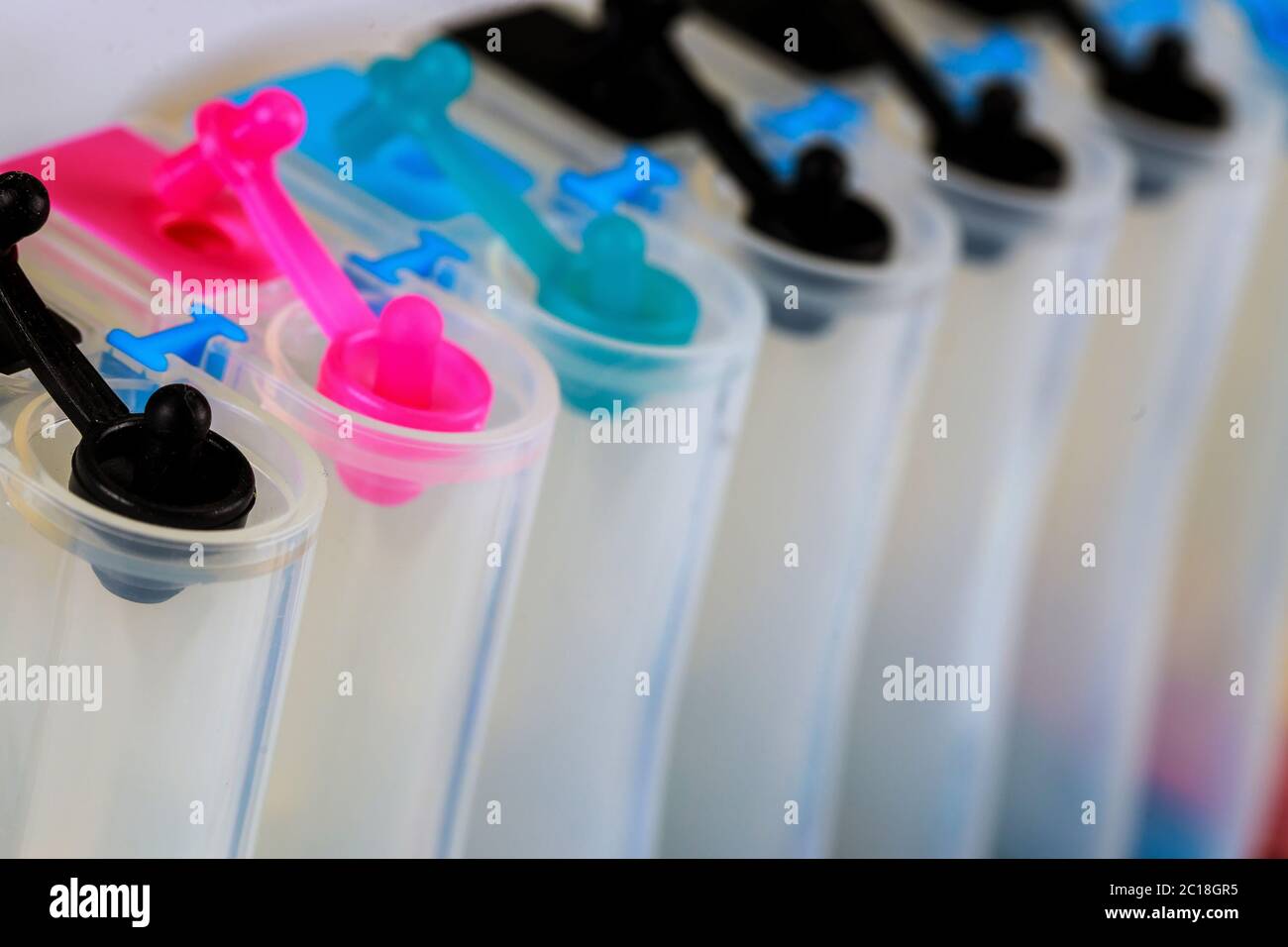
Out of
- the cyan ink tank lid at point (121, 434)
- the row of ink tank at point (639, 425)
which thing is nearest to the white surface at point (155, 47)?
the row of ink tank at point (639, 425)

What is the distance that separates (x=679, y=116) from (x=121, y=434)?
0.40 metres

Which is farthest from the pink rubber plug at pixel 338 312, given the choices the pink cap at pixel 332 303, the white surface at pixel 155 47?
the white surface at pixel 155 47

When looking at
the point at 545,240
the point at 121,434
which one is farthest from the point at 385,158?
the point at 121,434

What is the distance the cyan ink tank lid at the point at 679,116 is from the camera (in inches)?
29.9

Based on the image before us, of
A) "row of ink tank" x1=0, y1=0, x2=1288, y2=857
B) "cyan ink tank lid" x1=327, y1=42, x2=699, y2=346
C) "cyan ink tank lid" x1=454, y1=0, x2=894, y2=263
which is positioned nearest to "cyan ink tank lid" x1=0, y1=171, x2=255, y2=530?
"row of ink tank" x1=0, y1=0, x2=1288, y2=857

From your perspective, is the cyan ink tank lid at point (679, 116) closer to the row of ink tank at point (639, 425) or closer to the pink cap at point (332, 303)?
the row of ink tank at point (639, 425)

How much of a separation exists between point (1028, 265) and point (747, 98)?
0.58 feet

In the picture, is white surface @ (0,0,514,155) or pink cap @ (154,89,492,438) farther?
white surface @ (0,0,514,155)

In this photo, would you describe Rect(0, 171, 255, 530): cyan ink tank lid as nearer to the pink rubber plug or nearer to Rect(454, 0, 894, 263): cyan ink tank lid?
the pink rubber plug

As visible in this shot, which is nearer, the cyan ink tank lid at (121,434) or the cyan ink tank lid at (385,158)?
→ the cyan ink tank lid at (121,434)

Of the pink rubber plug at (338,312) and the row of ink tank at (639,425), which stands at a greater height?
the pink rubber plug at (338,312)

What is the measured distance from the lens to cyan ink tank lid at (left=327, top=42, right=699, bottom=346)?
685 mm

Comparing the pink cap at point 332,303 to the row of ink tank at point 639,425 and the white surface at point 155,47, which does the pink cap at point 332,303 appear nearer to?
the row of ink tank at point 639,425

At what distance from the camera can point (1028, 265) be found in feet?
2.77
